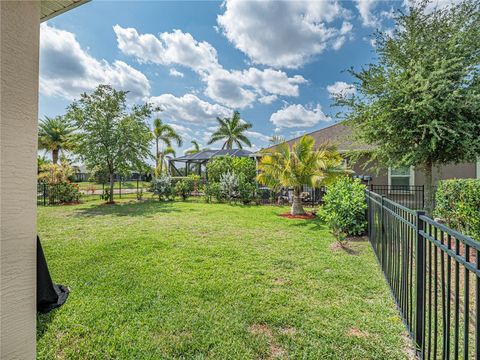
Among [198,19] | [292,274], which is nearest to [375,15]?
[198,19]

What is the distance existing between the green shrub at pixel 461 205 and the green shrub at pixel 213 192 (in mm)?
9877

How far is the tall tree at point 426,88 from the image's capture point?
21.1 feet

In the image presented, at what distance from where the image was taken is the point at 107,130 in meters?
13.3

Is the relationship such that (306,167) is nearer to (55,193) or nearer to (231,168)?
(231,168)

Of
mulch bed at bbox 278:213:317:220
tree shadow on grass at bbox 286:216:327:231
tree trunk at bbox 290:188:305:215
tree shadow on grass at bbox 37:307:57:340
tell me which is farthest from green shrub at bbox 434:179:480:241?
tree shadow on grass at bbox 37:307:57:340

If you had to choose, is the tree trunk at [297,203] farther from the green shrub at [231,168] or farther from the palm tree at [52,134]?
the palm tree at [52,134]

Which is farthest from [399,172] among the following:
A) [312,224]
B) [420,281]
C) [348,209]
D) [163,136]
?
[163,136]

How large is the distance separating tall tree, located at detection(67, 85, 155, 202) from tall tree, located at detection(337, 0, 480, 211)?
11.9 m

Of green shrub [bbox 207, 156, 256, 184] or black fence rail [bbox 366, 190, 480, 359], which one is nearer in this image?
black fence rail [bbox 366, 190, 480, 359]

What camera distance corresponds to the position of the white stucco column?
132 cm

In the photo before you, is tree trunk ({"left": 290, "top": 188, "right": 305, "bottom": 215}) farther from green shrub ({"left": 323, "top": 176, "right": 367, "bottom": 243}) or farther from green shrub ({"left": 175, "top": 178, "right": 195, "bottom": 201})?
green shrub ({"left": 175, "top": 178, "right": 195, "bottom": 201})

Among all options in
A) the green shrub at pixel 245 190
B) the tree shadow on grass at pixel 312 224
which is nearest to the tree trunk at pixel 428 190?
the tree shadow on grass at pixel 312 224

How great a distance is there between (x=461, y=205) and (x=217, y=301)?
5804mm

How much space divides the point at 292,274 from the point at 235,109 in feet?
95.5
